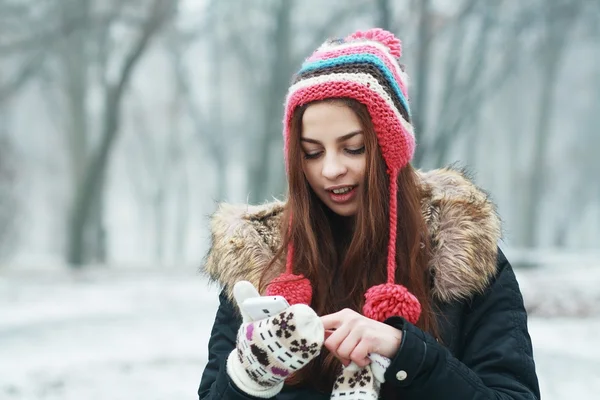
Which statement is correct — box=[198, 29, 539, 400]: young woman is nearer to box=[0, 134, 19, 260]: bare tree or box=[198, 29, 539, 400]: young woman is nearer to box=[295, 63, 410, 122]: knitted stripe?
box=[295, 63, 410, 122]: knitted stripe

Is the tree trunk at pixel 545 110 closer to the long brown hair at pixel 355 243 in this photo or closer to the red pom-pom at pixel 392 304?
the long brown hair at pixel 355 243

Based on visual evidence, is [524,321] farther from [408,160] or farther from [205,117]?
[205,117]

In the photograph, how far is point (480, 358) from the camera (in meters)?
1.29

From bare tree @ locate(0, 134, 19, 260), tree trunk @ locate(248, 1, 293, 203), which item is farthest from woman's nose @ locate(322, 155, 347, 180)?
bare tree @ locate(0, 134, 19, 260)

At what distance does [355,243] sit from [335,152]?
0.65 ft

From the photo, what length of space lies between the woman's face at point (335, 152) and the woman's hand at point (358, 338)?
13.5 inches

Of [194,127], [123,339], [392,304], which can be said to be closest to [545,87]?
[194,127]

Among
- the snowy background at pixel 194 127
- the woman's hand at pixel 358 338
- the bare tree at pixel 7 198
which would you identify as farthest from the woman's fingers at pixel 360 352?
the bare tree at pixel 7 198

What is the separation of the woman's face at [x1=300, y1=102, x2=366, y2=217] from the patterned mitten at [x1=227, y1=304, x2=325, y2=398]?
1.25ft

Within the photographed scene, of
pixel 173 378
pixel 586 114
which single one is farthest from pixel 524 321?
pixel 586 114

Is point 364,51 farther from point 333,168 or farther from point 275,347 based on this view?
point 275,347

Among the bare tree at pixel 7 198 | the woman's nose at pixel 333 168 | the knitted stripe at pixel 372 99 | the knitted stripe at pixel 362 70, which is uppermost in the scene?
the knitted stripe at pixel 362 70

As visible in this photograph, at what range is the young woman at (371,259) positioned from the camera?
118 cm

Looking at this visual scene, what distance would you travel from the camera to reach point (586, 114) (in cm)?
1034
